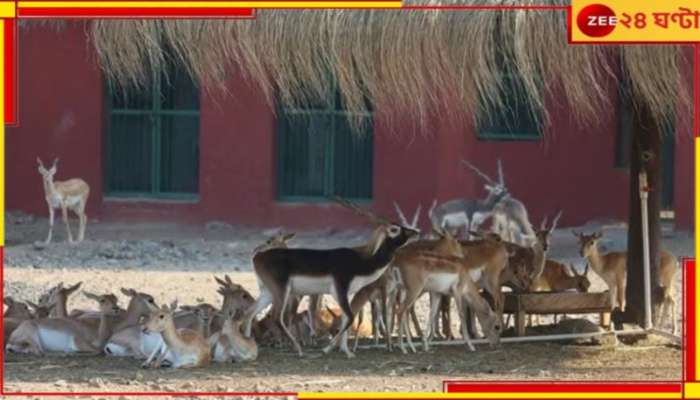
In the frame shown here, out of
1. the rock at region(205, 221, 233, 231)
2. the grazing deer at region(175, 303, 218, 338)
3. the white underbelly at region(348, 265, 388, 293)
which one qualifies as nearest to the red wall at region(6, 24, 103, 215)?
the rock at region(205, 221, 233, 231)

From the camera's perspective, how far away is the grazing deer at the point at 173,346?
9078 millimetres

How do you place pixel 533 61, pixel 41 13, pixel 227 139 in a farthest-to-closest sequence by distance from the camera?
pixel 227 139 → pixel 533 61 → pixel 41 13

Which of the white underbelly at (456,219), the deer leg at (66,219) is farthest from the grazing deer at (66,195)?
the white underbelly at (456,219)

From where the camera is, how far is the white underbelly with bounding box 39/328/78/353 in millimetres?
9711

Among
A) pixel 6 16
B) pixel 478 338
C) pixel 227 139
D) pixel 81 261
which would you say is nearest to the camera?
pixel 6 16

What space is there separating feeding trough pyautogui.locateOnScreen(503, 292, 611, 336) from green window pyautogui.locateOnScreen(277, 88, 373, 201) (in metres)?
8.14

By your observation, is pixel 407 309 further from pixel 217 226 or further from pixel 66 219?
pixel 217 226

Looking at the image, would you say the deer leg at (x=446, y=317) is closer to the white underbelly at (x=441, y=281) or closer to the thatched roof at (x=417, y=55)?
the white underbelly at (x=441, y=281)

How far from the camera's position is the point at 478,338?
34.0 ft

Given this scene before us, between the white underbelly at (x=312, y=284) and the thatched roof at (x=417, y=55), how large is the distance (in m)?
1.05

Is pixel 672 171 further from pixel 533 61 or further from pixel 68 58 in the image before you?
pixel 533 61

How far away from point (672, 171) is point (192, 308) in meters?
9.40

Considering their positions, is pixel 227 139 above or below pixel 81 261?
above

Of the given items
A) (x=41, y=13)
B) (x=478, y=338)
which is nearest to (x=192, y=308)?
(x=478, y=338)
